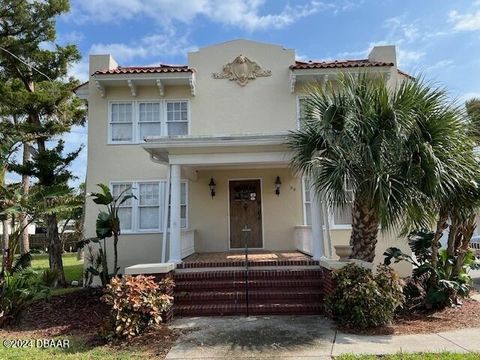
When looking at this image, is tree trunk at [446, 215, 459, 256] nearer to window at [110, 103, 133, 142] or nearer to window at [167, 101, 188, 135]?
window at [167, 101, 188, 135]

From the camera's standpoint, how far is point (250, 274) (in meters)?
9.57

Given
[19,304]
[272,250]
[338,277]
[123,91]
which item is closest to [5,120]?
[123,91]

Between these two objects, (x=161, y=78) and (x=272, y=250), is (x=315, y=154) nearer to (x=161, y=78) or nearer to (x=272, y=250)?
(x=272, y=250)

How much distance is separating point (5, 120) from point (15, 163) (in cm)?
562

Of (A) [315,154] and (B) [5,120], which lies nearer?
(A) [315,154]

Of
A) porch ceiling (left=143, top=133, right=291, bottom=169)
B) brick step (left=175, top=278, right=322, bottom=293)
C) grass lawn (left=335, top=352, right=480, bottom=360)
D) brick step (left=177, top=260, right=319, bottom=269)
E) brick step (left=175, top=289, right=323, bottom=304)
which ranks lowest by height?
grass lawn (left=335, top=352, right=480, bottom=360)

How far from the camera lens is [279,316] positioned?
332 inches

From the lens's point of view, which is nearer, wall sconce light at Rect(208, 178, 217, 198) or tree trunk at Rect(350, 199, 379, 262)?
tree trunk at Rect(350, 199, 379, 262)

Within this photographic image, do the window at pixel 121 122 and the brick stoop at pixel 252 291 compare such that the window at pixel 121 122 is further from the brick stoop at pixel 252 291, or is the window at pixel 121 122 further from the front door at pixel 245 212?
the brick stoop at pixel 252 291

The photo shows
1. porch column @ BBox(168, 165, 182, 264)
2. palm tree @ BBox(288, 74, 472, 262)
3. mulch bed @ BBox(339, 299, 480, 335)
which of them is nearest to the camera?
mulch bed @ BBox(339, 299, 480, 335)

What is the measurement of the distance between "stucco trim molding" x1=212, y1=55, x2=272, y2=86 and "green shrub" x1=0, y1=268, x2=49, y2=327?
9007mm

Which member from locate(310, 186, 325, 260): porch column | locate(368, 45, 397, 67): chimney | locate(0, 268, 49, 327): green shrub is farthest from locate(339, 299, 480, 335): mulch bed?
locate(368, 45, 397, 67): chimney

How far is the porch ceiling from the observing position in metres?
9.82

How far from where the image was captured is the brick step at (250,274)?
9453mm
